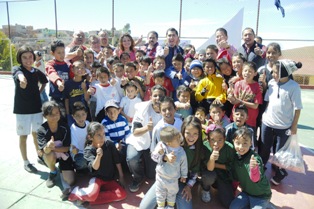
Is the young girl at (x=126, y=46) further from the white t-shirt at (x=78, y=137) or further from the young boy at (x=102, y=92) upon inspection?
the white t-shirt at (x=78, y=137)

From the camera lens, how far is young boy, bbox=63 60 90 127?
11.6 ft

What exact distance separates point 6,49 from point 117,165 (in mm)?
18975

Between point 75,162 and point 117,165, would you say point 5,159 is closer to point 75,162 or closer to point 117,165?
point 75,162

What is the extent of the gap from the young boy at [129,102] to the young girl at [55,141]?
0.80 meters

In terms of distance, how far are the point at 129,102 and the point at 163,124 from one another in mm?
847

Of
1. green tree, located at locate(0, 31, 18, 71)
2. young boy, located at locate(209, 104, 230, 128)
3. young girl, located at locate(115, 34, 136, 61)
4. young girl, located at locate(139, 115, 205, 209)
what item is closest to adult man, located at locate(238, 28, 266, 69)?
young boy, located at locate(209, 104, 230, 128)

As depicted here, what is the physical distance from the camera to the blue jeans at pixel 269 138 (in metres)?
3.11

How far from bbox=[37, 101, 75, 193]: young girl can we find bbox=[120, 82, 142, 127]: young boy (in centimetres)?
80

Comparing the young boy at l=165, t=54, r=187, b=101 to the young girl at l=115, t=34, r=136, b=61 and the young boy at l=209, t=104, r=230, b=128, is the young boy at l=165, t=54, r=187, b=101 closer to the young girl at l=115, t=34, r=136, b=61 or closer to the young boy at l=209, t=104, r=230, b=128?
the young boy at l=209, t=104, r=230, b=128

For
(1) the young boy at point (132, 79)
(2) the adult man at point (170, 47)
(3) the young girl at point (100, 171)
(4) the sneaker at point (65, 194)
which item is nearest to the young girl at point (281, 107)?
(1) the young boy at point (132, 79)

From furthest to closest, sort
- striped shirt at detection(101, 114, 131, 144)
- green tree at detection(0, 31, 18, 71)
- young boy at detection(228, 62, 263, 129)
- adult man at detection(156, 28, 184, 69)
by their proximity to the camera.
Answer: green tree at detection(0, 31, 18, 71)
adult man at detection(156, 28, 184, 69)
striped shirt at detection(101, 114, 131, 144)
young boy at detection(228, 62, 263, 129)

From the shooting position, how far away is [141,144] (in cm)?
314

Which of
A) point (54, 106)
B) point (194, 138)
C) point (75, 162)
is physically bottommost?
point (75, 162)

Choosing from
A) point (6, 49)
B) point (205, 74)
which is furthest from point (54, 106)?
point (6, 49)
